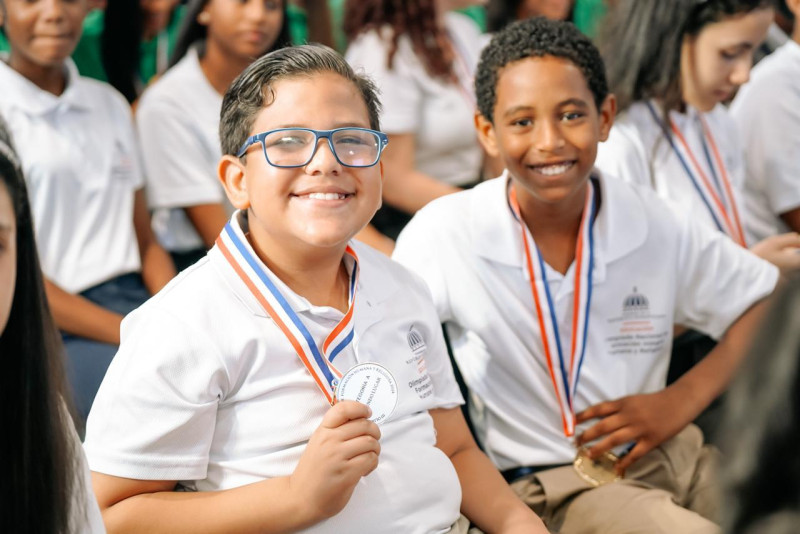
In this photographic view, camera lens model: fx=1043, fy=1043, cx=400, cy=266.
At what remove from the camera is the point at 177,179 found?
Result: 3.20 meters

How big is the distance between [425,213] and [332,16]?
1.97 metres

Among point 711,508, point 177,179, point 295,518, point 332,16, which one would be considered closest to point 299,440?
point 295,518

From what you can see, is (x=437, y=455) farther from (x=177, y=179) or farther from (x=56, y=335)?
(x=177, y=179)

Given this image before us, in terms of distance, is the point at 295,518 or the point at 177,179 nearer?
the point at 295,518

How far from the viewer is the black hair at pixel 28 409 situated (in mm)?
1332

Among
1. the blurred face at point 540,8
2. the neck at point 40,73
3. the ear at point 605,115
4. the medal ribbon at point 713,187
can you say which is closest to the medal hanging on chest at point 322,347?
the ear at point 605,115

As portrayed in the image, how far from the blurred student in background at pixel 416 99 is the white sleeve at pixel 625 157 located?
2.13ft

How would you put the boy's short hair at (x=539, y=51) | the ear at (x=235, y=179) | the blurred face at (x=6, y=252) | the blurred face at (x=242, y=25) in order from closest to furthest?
the blurred face at (x=6, y=252), the ear at (x=235, y=179), the boy's short hair at (x=539, y=51), the blurred face at (x=242, y=25)

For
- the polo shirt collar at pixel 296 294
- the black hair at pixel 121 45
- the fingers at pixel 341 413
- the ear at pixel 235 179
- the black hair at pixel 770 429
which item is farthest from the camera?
the black hair at pixel 121 45

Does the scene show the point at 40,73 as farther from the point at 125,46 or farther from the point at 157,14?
the point at 157,14

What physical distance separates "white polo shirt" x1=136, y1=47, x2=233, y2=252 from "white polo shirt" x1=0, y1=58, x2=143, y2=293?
11 cm

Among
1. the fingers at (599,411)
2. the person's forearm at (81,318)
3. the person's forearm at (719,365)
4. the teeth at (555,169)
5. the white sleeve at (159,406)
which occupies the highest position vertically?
the teeth at (555,169)

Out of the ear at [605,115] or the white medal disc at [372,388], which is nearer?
the white medal disc at [372,388]

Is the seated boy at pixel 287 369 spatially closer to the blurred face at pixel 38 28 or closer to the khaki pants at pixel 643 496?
the khaki pants at pixel 643 496
